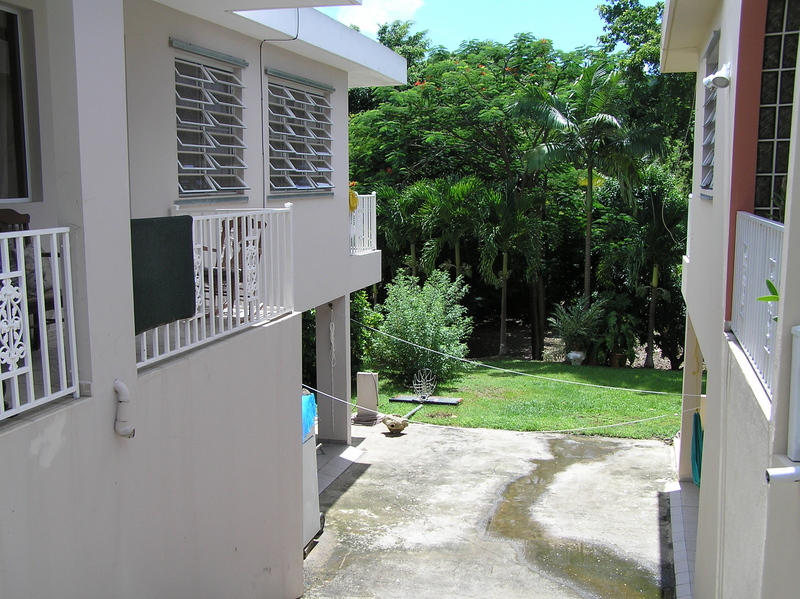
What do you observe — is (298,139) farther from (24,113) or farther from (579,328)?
(579,328)

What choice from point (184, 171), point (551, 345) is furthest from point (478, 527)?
point (551, 345)

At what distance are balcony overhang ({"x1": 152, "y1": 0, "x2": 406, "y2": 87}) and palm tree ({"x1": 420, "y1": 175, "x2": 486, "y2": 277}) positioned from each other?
7.85 m

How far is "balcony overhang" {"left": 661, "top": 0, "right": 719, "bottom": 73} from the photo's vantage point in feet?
25.7

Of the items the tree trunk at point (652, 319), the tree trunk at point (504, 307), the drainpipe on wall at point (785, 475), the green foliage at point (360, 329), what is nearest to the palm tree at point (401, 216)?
the tree trunk at point (504, 307)

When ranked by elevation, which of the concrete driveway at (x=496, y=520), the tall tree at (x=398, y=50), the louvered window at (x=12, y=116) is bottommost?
the concrete driveway at (x=496, y=520)

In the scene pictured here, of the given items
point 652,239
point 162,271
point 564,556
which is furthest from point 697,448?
point 652,239

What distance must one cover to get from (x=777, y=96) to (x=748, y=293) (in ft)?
5.04

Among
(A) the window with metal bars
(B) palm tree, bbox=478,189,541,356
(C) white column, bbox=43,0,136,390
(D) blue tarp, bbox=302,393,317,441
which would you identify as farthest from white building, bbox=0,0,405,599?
(B) palm tree, bbox=478,189,541,356

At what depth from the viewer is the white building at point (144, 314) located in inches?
156

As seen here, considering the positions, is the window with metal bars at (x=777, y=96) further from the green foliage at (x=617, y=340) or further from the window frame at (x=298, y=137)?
the green foliage at (x=617, y=340)

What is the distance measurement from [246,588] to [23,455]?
341 centimetres

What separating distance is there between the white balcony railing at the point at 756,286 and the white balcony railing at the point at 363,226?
327 inches

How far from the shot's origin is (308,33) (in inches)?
382

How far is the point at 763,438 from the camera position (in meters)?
3.71
